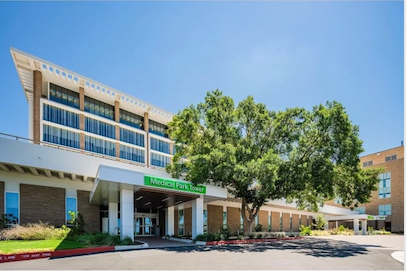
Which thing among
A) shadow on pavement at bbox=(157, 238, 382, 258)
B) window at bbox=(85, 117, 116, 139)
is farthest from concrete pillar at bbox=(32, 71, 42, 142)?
shadow on pavement at bbox=(157, 238, 382, 258)

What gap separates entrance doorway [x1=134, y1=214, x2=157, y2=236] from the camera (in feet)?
101

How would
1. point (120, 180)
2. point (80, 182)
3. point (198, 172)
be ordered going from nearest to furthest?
point (120, 180) < point (198, 172) < point (80, 182)

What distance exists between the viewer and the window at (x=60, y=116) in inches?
1511

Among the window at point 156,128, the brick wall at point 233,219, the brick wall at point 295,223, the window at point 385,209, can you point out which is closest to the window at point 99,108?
the window at point 156,128

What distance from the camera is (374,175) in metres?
28.2

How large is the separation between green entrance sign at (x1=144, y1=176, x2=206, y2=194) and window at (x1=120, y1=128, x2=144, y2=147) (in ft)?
93.0

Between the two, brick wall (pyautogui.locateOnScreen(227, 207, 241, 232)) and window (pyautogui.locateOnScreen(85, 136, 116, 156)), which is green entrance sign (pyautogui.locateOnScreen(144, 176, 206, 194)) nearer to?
brick wall (pyautogui.locateOnScreen(227, 207, 241, 232))

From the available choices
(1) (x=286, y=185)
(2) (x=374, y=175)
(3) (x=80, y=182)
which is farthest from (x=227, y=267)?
(2) (x=374, y=175)

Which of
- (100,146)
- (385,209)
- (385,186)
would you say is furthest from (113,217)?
(385,186)

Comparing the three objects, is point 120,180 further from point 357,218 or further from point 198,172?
point 357,218

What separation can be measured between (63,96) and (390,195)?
186 feet

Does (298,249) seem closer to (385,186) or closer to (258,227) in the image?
(258,227)

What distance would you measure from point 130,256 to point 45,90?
3232cm

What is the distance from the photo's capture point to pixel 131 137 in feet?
159
